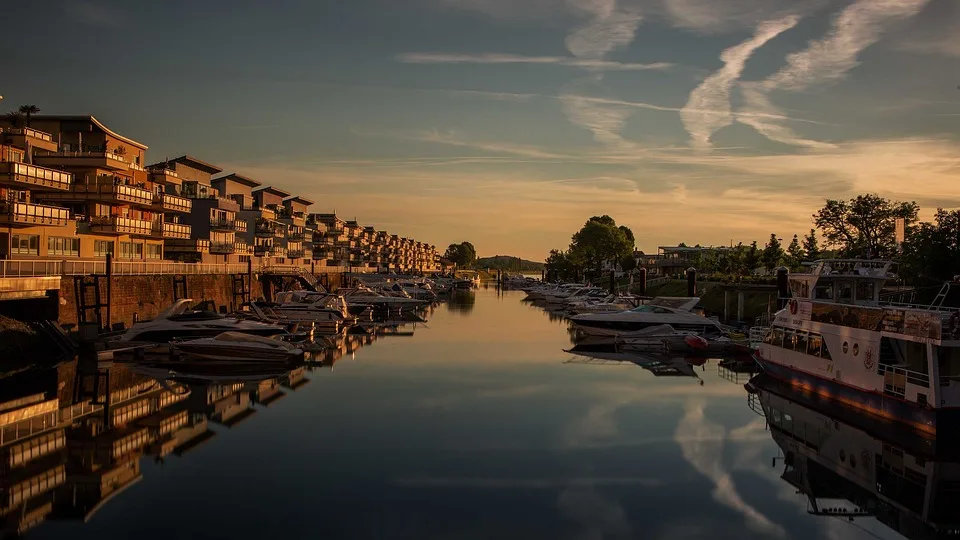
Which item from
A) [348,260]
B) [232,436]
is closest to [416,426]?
[232,436]

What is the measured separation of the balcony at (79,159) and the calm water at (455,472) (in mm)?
37267

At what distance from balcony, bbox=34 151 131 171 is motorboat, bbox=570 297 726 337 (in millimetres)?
42857

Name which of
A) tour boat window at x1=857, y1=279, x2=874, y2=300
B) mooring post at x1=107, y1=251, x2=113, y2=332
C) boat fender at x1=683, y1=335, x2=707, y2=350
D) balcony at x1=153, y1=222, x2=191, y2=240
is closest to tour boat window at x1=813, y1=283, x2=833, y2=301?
tour boat window at x1=857, y1=279, x2=874, y2=300

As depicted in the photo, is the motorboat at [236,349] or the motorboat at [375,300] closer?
the motorboat at [236,349]

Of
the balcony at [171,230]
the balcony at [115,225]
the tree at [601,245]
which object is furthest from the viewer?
the tree at [601,245]

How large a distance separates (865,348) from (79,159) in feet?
200

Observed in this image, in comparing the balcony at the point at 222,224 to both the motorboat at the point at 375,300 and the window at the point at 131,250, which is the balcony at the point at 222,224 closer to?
the motorboat at the point at 375,300

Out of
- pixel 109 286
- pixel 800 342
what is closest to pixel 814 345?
pixel 800 342

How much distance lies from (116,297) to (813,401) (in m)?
46.6

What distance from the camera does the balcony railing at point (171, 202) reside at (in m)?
69.3

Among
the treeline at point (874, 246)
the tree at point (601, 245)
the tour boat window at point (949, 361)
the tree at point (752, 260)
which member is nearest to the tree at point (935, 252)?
the treeline at point (874, 246)

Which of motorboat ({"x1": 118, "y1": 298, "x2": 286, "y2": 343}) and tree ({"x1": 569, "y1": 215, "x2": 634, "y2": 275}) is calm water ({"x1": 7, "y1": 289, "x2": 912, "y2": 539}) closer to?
motorboat ({"x1": 118, "y1": 298, "x2": 286, "y2": 343})

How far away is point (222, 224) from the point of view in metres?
89.8

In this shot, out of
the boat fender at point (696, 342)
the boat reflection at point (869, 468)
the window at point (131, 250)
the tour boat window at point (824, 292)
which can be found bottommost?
the boat reflection at point (869, 468)
